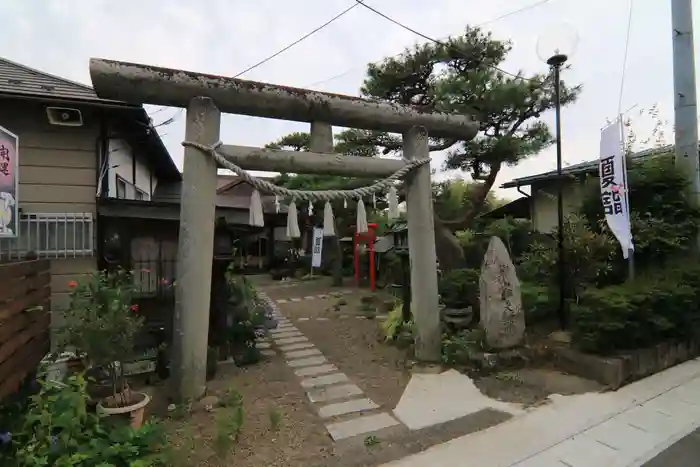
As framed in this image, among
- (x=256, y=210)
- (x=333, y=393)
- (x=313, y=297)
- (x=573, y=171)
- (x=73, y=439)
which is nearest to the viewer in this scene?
(x=73, y=439)

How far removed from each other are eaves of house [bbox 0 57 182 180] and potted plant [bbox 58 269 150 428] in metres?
2.75

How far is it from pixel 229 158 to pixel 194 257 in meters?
1.46

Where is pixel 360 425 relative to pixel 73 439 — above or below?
below

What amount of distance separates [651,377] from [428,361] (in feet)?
10.9

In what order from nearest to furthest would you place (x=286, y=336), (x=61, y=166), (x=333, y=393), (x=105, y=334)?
(x=105, y=334) < (x=333, y=393) < (x=61, y=166) < (x=286, y=336)

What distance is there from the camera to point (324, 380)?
5961 millimetres

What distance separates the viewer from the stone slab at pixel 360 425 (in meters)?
4.24

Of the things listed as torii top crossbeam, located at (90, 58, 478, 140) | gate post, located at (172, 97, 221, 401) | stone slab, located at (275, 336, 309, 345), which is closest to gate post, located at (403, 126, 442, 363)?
torii top crossbeam, located at (90, 58, 478, 140)

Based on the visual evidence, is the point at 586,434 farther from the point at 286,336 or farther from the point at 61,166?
the point at 61,166

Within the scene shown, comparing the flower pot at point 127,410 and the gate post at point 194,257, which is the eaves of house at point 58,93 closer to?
the gate post at point 194,257

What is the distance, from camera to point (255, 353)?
6762 mm

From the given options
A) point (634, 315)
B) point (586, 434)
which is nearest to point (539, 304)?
point (634, 315)

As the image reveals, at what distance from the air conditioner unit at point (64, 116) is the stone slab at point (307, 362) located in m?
5.12

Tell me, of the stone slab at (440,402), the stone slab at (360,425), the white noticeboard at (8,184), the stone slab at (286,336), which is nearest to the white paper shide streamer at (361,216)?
the stone slab at (440,402)
